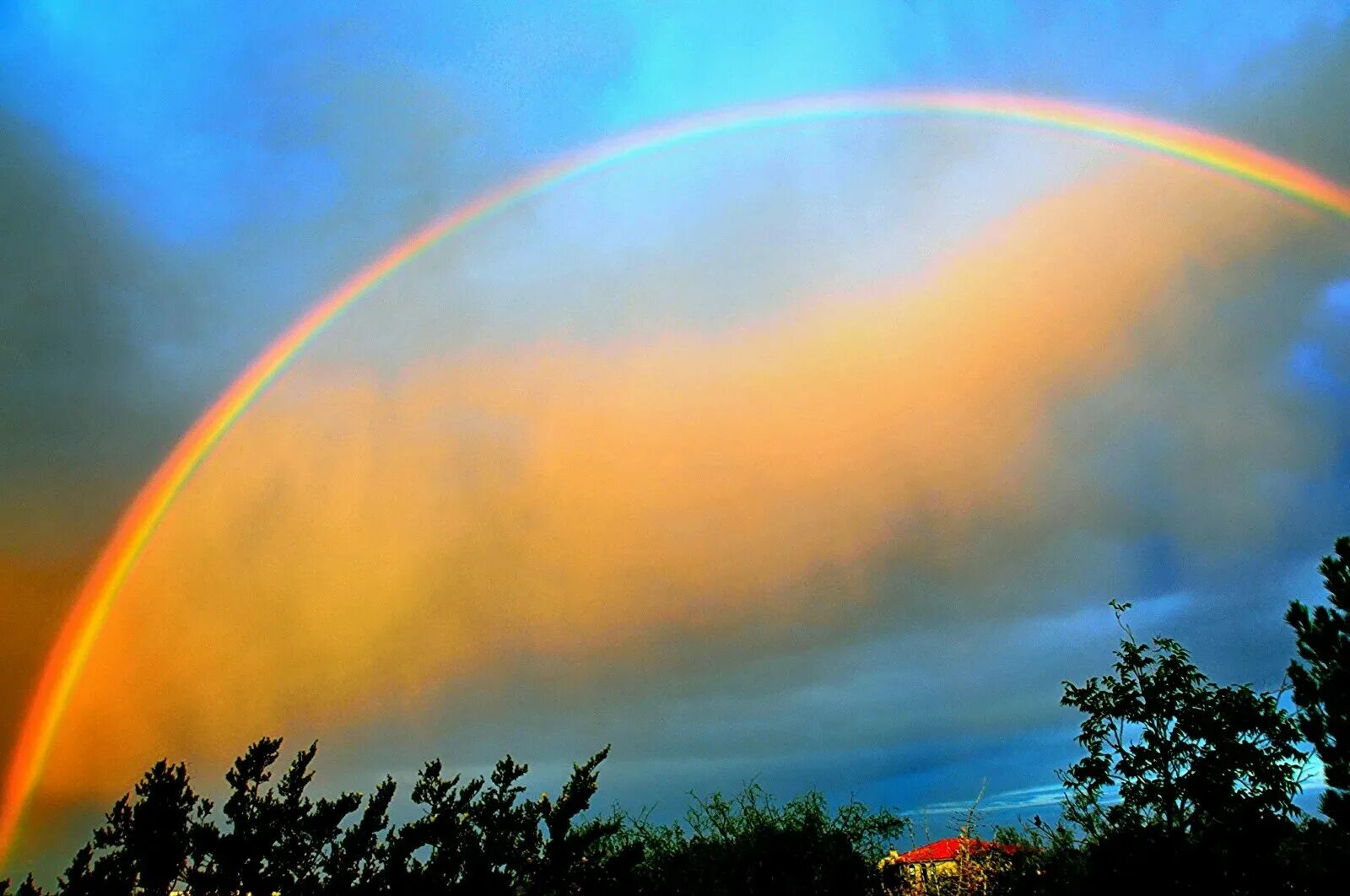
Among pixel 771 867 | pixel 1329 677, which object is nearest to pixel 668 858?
pixel 771 867

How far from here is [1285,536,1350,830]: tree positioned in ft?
54.0

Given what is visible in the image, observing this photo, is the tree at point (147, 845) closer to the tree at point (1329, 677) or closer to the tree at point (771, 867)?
the tree at point (771, 867)

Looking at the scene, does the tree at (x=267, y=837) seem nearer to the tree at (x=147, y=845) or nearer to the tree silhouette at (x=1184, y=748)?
the tree at (x=147, y=845)

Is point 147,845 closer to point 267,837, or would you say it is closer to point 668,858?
point 267,837

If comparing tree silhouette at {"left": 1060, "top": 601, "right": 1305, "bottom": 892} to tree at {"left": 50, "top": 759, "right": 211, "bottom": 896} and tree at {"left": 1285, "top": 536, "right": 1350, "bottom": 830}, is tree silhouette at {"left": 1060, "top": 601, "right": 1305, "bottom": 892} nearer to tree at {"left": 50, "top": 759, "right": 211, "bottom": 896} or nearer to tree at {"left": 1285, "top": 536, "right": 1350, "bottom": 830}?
tree at {"left": 1285, "top": 536, "right": 1350, "bottom": 830}

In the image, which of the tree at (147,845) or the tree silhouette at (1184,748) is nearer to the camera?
the tree at (147,845)

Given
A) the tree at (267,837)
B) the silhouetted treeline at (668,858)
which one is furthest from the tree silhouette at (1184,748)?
the tree at (267,837)

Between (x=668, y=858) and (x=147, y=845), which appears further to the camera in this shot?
(x=668, y=858)

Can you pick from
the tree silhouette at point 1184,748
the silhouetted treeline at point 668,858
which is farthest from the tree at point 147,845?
the tree silhouette at point 1184,748

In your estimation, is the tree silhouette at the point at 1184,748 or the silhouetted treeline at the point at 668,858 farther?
the tree silhouette at the point at 1184,748

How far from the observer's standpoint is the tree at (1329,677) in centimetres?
1647

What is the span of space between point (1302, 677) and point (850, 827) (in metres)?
14.6

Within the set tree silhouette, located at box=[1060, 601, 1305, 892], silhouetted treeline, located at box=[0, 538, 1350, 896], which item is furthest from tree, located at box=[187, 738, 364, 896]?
tree silhouette, located at box=[1060, 601, 1305, 892]

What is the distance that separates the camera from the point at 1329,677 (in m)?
16.9
